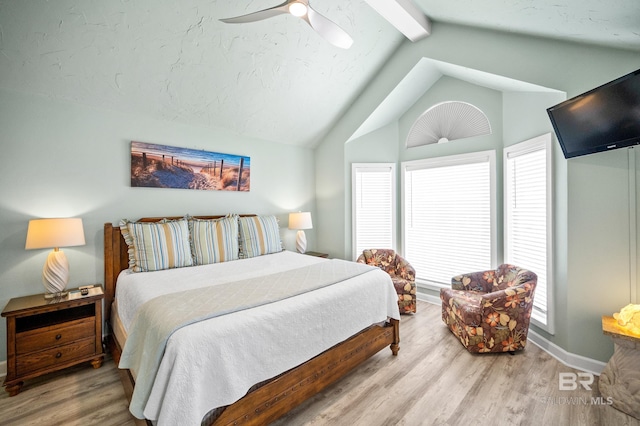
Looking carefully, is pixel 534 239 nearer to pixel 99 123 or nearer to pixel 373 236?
pixel 373 236

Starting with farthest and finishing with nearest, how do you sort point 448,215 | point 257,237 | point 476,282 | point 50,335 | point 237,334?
1. point 448,215
2. point 257,237
3. point 476,282
4. point 50,335
5. point 237,334

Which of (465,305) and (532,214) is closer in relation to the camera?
(465,305)

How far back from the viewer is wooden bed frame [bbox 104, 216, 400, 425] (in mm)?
1604

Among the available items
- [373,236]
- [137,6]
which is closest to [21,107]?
[137,6]

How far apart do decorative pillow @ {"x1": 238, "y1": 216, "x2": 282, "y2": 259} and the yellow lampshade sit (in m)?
1.63

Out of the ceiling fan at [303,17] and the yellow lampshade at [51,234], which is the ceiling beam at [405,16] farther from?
the yellow lampshade at [51,234]

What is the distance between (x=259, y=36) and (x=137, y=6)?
1068 millimetres

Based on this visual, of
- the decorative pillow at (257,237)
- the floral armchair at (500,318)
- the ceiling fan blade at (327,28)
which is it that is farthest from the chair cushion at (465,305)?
the ceiling fan blade at (327,28)

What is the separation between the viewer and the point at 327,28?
216cm

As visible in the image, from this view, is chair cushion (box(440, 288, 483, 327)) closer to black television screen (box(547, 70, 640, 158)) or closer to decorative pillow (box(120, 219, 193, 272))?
black television screen (box(547, 70, 640, 158))

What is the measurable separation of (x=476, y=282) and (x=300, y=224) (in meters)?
2.53

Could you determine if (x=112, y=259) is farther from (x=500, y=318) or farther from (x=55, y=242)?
(x=500, y=318)

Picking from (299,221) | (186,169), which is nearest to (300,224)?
(299,221)

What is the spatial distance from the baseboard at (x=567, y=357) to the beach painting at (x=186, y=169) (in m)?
4.01
